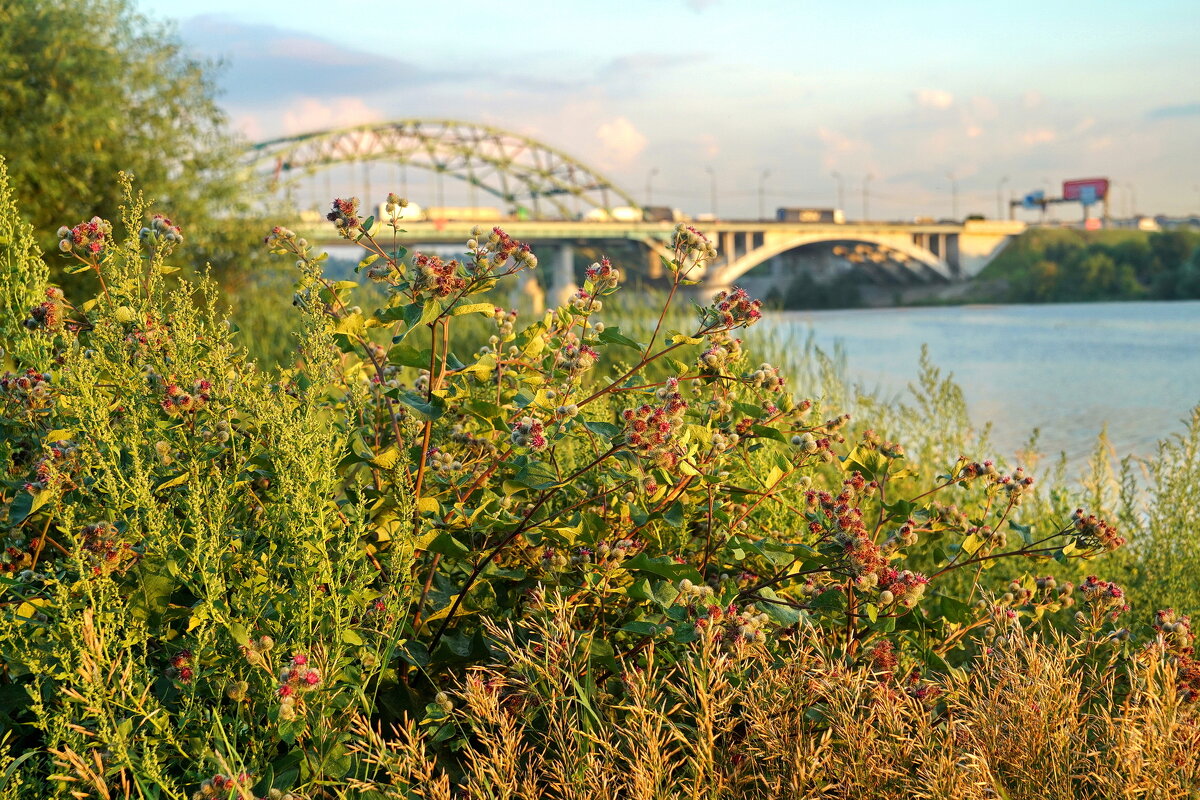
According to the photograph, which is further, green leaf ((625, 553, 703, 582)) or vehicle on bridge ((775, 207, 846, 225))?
vehicle on bridge ((775, 207, 846, 225))

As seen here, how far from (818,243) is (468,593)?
52409 mm

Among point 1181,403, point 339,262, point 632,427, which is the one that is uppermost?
point 339,262

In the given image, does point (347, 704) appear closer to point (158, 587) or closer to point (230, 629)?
point (230, 629)

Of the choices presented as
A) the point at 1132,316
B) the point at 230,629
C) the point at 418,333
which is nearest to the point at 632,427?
the point at 230,629

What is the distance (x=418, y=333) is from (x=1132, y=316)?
118ft

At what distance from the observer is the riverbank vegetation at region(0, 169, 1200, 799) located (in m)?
1.73

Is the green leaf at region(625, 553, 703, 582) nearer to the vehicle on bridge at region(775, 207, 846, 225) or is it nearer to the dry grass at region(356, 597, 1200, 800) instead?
the dry grass at region(356, 597, 1200, 800)

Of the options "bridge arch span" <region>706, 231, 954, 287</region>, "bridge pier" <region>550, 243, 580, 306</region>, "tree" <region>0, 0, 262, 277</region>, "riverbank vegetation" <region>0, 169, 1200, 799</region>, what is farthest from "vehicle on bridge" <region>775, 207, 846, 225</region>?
"riverbank vegetation" <region>0, 169, 1200, 799</region>

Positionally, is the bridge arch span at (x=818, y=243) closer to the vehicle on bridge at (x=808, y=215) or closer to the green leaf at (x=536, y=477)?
the vehicle on bridge at (x=808, y=215)

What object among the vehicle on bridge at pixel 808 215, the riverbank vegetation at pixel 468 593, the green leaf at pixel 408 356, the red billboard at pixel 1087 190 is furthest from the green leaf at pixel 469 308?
the red billboard at pixel 1087 190

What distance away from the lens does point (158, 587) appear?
6.63 feet

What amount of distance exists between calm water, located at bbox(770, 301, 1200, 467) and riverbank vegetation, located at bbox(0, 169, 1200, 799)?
15.0 feet

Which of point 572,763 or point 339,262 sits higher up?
point 339,262

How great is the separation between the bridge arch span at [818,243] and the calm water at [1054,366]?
329 inches
